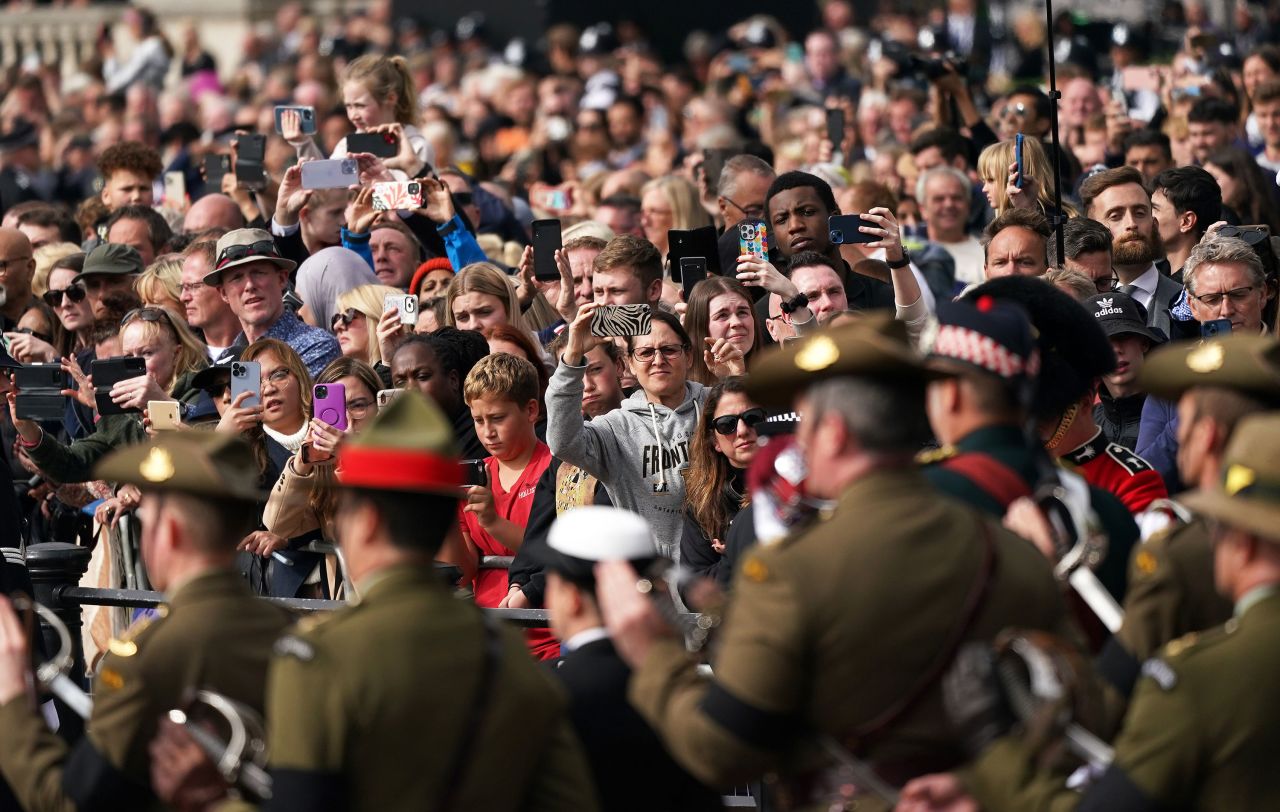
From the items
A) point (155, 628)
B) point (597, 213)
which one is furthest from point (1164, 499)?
point (597, 213)

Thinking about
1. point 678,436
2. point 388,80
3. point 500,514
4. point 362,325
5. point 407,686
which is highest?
point 388,80

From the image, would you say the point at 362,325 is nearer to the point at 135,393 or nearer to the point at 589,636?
the point at 135,393

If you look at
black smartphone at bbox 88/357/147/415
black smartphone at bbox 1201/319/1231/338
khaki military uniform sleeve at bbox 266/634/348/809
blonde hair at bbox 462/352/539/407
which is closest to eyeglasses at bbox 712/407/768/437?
blonde hair at bbox 462/352/539/407

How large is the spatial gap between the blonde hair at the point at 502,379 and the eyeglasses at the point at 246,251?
6.62 feet

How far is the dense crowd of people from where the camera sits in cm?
404

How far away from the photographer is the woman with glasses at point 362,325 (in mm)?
9383

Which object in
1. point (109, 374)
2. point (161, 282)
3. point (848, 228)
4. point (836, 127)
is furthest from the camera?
point (836, 127)

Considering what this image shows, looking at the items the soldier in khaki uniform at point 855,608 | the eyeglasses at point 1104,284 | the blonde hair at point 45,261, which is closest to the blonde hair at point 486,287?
the eyeglasses at point 1104,284

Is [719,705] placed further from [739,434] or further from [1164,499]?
[739,434]

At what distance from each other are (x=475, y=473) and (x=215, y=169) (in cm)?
509

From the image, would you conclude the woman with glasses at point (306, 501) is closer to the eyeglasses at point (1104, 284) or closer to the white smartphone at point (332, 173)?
the white smartphone at point (332, 173)

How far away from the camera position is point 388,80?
10898 mm

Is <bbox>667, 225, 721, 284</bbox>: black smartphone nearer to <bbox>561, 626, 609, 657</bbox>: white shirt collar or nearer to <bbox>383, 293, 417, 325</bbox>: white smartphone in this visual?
<bbox>383, 293, 417, 325</bbox>: white smartphone

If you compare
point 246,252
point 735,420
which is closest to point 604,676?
point 735,420
